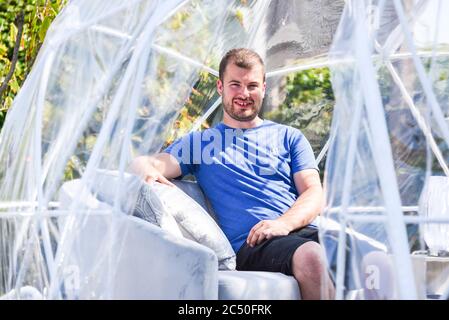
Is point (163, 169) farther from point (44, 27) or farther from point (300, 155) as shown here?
point (44, 27)

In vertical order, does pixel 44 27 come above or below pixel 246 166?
above

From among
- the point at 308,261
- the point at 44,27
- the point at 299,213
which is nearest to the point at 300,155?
the point at 299,213

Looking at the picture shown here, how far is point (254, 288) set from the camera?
362 centimetres

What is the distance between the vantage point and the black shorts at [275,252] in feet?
12.6

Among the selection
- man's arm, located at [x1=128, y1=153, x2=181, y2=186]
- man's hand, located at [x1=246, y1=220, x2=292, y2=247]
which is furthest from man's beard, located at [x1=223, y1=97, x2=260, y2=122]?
man's hand, located at [x1=246, y1=220, x2=292, y2=247]

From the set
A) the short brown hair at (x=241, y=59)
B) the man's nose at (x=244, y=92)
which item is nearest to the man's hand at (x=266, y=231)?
the man's nose at (x=244, y=92)

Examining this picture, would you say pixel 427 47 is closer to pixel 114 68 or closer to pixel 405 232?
pixel 405 232

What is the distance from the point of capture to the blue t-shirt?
14.3 ft

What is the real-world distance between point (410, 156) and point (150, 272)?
1.12 meters

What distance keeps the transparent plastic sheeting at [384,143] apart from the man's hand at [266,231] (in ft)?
2.52

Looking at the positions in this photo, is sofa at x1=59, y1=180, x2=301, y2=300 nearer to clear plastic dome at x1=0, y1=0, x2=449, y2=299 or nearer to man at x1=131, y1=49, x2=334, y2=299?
clear plastic dome at x1=0, y1=0, x2=449, y2=299

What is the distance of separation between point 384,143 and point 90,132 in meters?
1.32

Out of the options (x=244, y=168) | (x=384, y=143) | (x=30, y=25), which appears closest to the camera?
(x=384, y=143)
